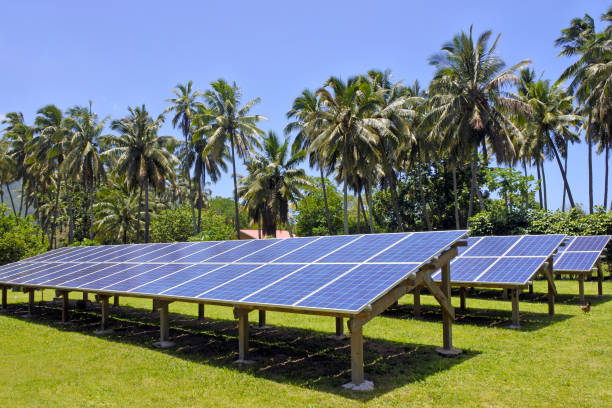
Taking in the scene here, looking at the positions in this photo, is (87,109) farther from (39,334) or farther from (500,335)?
(500,335)

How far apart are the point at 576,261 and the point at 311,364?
14.8 meters

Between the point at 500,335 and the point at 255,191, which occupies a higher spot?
the point at 255,191

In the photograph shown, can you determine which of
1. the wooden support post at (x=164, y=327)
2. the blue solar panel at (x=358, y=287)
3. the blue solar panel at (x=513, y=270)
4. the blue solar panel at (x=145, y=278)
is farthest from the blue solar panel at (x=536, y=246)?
the wooden support post at (x=164, y=327)

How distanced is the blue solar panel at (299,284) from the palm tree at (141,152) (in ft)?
113

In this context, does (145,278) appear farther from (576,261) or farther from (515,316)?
(576,261)

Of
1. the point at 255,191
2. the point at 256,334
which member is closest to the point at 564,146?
the point at 255,191

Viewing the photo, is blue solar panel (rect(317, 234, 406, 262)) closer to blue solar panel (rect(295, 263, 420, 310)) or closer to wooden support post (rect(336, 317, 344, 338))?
blue solar panel (rect(295, 263, 420, 310))

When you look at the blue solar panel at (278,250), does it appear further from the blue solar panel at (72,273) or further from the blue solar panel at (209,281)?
the blue solar panel at (72,273)

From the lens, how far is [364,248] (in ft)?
39.0

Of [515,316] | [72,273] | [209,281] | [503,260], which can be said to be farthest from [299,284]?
[72,273]

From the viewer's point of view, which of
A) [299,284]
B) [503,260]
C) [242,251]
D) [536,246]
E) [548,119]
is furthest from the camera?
[548,119]

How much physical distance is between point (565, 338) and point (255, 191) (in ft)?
A: 109

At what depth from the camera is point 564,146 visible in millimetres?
42500

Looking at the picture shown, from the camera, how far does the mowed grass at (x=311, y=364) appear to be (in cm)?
832
